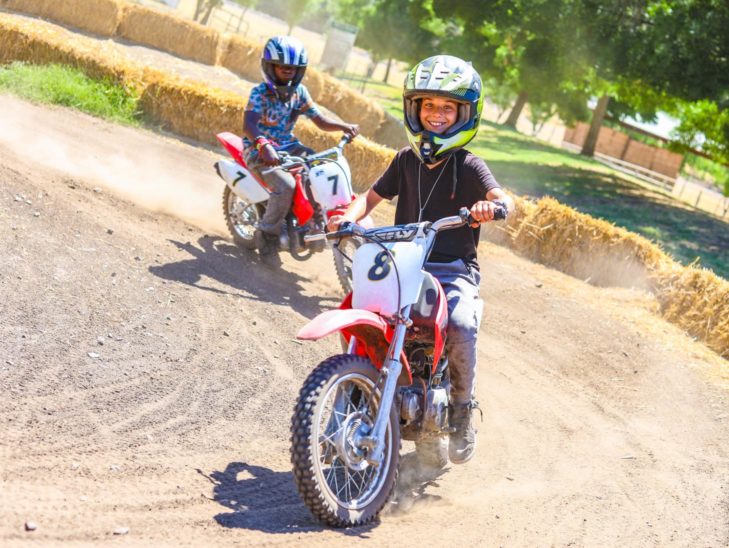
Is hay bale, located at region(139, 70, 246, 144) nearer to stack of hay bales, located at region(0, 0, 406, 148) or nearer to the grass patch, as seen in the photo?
the grass patch

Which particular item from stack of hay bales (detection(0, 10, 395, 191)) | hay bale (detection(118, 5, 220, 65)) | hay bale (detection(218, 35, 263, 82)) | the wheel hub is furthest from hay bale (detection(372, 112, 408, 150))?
the wheel hub

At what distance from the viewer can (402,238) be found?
495 centimetres

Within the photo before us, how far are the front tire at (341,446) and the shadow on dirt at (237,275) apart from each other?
3881 millimetres

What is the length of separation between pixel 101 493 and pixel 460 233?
2.50 metres

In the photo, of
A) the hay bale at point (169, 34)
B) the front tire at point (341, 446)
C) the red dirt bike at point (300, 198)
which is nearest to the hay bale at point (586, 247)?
the red dirt bike at point (300, 198)

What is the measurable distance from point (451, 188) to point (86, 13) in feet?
98.4

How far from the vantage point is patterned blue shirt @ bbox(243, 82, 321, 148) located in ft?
32.6

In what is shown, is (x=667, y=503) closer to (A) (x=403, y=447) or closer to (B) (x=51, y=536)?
(A) (x=403, y=447)

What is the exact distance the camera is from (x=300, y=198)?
32.0 ft

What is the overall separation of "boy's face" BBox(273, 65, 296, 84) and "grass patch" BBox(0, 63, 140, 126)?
682 centimetres

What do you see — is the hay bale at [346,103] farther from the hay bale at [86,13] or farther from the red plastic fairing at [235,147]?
the red plastic fairing at [235,147]

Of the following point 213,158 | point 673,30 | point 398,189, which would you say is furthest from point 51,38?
point 398,189

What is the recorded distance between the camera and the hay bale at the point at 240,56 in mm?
33688

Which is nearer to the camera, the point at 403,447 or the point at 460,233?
the point at 460,233
